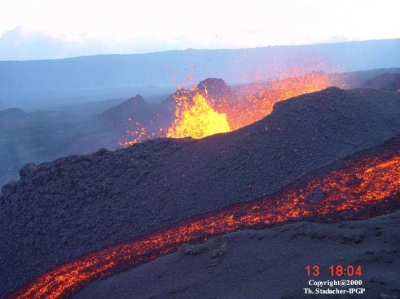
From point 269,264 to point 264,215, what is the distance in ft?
6.20

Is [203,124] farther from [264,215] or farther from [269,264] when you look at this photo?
[269,264]

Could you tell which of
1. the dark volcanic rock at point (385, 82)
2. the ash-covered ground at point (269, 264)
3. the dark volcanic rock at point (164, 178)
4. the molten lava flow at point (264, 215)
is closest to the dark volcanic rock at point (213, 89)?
the dark volcanic rock at point (385, 82)

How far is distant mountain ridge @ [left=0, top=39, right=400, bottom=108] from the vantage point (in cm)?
11362

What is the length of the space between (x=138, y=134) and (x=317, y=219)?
27343 millimetres

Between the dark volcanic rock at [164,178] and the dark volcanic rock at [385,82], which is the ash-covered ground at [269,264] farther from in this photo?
the dark volcanic rock at [385,82]

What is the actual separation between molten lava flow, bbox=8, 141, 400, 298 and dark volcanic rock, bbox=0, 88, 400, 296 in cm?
35

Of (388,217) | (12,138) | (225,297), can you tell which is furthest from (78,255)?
(12,138)

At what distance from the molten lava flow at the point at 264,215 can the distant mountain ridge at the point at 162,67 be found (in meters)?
101

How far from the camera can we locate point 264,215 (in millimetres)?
7688

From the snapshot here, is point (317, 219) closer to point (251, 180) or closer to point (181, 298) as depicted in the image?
point (251, 180)

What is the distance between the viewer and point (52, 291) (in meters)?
7.08
